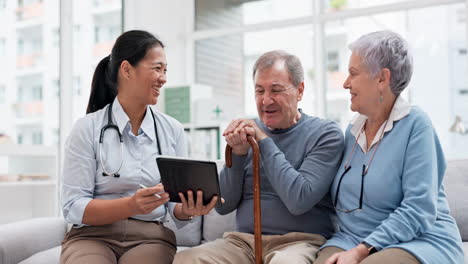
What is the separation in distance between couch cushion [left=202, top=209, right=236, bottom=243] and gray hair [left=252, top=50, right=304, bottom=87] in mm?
714

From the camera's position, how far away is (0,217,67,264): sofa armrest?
2176 millimetres

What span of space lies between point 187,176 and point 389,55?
0.80 meters

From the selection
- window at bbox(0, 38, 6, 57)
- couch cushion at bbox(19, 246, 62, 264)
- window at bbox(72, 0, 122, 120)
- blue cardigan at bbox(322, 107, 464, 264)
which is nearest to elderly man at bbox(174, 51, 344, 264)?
blue cardigan at bbox(322, 107, 464, 264)

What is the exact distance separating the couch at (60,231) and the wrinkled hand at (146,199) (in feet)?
2.16

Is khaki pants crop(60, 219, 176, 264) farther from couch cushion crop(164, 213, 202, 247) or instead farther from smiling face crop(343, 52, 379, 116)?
smiling face crop(343, 52, 379, 116)

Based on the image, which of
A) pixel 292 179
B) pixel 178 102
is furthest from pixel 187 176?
pixel 178 102

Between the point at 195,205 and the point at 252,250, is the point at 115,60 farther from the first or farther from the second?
the point at 252,250

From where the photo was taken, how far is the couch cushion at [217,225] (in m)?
2.47

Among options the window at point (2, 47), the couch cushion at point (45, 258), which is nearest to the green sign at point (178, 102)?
the window at point (2, 47)

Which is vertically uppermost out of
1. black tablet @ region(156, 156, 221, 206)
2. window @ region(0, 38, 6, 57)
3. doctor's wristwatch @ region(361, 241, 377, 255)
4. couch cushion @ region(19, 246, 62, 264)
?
window @ region(0, 38, 6, 57)

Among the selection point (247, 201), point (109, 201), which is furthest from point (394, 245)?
point (109, 201)

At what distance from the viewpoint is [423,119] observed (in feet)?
5.86

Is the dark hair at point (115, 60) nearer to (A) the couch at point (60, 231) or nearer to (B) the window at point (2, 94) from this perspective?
(A) the couch at point (60, 231)

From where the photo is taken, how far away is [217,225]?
98.6 inches
